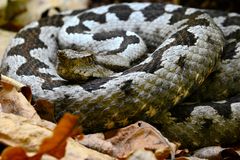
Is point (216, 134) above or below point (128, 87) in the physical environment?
below

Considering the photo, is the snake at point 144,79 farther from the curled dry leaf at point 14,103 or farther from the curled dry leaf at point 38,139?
the curled dry leaf at point 38,139

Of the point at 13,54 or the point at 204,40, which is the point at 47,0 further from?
the point at 204,40

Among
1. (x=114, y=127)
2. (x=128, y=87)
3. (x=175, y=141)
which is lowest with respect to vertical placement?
(x=175, y=141)

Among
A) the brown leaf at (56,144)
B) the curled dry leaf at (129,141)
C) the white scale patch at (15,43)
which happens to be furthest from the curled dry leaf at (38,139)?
the white scale patch at (15,43)

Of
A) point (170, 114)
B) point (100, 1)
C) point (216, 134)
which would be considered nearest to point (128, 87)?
point (170, 114)

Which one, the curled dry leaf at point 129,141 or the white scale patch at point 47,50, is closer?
the curled dry leaf at point 129,141

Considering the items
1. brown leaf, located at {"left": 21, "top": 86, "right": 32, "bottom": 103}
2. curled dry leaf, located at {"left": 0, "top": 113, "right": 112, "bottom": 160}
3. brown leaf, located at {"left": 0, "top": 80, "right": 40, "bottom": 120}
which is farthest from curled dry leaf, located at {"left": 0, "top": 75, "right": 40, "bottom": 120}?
curled dry leaf, located at {"left": 0, "top": 113, "right": 112, "bottom": 160}
